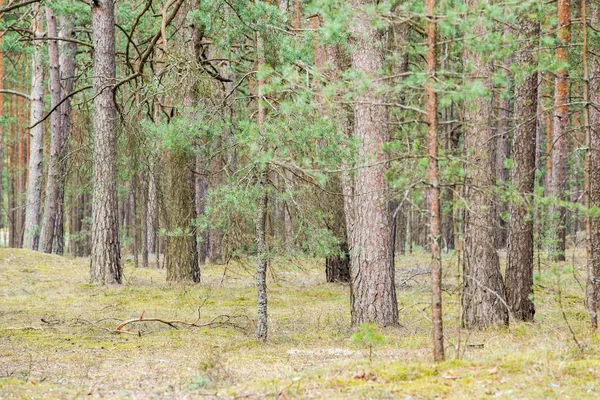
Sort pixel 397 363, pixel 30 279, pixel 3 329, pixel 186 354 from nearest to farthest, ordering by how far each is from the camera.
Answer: pixel 397 363
pixel 186 354
pixel 3 329
pixel 30 279

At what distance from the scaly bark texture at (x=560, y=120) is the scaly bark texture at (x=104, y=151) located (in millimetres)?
9251

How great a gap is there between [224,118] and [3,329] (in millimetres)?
4862

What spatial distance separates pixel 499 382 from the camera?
6402 mm

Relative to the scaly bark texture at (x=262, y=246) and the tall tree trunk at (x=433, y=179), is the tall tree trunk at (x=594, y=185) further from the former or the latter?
the scaly bark texture at (x=262, y=246)

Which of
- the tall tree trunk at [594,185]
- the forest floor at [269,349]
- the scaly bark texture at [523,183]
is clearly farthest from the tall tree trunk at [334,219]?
the tall tree trunk at [594,185]

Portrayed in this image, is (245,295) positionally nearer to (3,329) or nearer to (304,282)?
(304,282)

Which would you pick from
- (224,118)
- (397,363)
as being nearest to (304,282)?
(224,118)

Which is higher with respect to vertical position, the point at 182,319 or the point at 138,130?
the point at 138,130

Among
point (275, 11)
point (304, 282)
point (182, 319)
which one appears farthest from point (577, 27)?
point (182, 319)

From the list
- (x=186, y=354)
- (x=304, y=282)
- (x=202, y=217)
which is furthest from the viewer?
(x=304, y=282)

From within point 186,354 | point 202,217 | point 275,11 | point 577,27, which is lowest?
point 186,354

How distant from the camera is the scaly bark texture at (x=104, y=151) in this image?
15.1m

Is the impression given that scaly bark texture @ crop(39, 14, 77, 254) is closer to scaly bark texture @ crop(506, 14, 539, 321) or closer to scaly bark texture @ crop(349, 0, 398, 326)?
scaly bark texture @ crop(349, 0, 398, 326)

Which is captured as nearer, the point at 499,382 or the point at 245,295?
the point at 499,382
